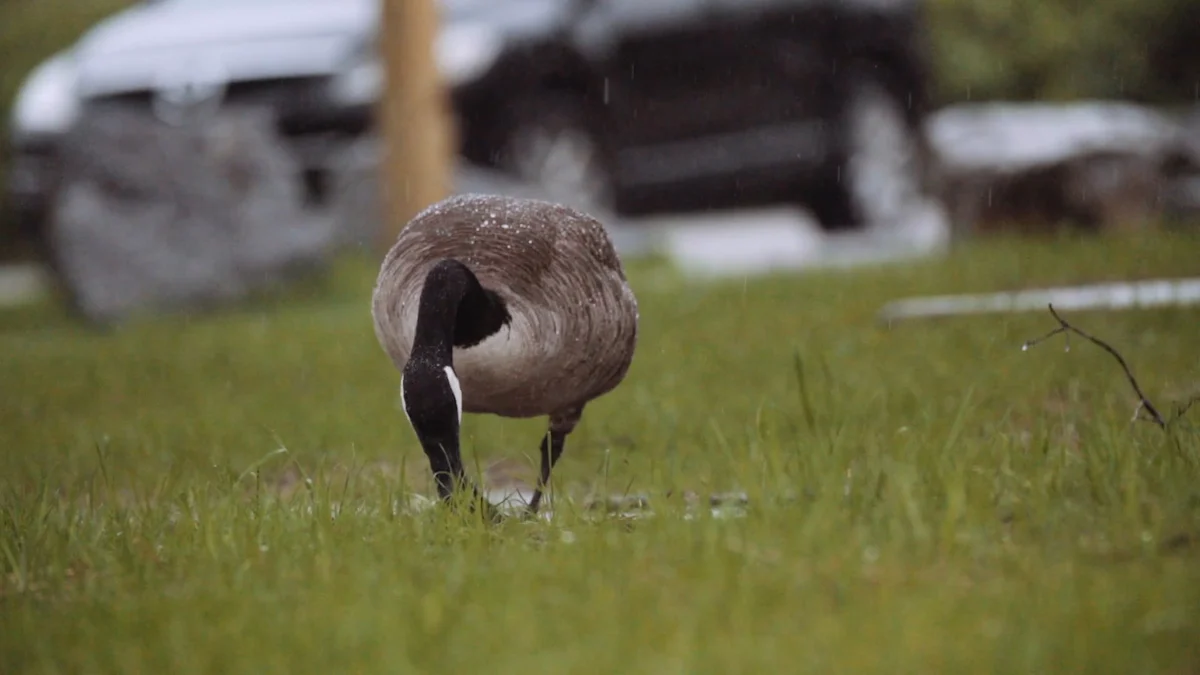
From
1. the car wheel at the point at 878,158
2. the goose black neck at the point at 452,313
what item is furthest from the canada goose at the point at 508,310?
the car wheel at the point at 878,158

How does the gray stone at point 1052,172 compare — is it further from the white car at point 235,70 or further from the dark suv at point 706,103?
the white car at point 235,70

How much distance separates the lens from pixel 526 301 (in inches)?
151

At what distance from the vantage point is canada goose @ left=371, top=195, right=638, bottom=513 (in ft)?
11.6

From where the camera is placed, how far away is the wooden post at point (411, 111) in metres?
9.47

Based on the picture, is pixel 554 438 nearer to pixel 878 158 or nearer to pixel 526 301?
pixel 526 301

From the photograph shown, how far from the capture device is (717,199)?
462 inches

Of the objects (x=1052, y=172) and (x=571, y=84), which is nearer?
(x=571, y=84)

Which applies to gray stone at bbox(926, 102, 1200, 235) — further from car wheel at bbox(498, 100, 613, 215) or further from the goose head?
the goose head

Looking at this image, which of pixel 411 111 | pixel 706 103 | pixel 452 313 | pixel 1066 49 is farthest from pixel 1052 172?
pixel 452 313

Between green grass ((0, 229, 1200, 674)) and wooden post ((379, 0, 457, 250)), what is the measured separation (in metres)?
3.88

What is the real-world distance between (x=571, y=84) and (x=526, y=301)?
22.2 ft

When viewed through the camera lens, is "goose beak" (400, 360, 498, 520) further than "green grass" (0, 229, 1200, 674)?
Yes

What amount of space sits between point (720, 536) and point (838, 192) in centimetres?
939

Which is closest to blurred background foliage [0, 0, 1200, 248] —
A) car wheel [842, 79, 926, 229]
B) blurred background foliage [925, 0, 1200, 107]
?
blurred background foliage [925, 0, 1200, 107]
